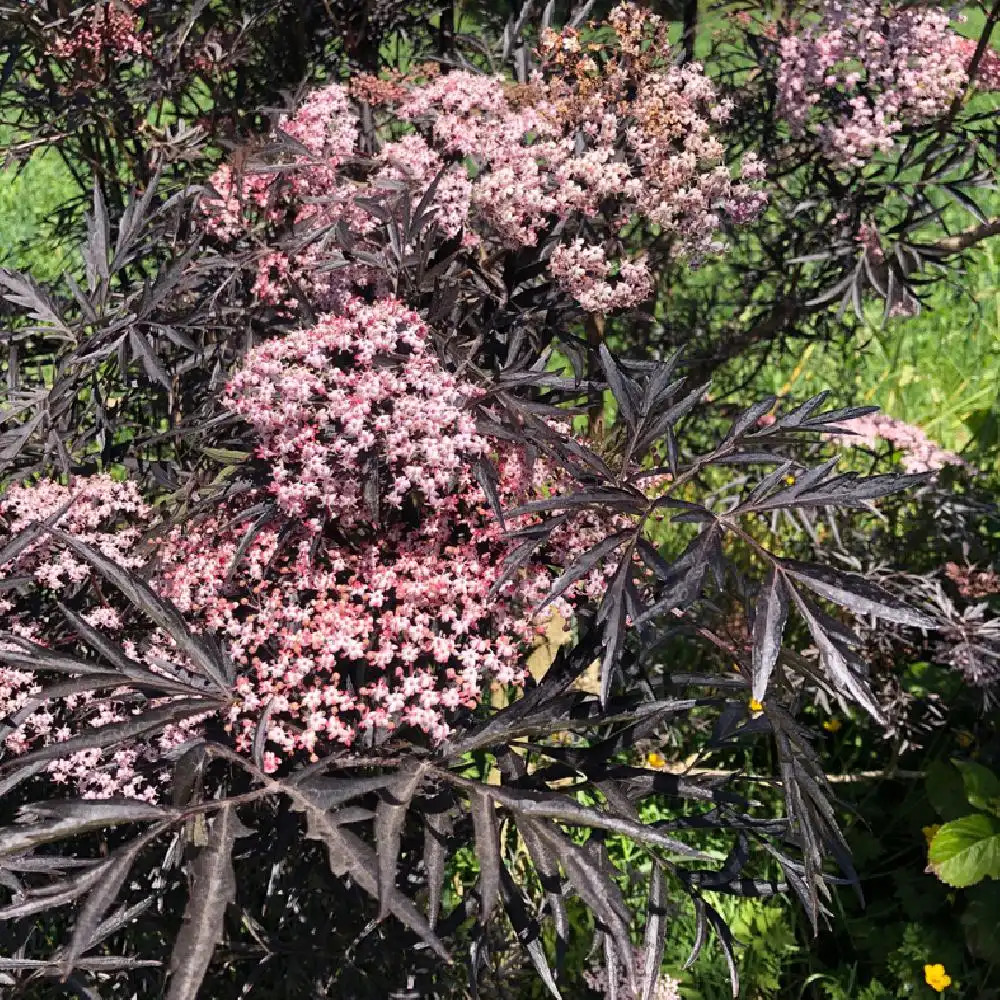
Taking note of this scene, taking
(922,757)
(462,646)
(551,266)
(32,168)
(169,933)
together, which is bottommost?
(922,757)

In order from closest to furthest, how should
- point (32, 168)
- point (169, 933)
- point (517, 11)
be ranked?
point (169, 933) → point (517, 11) → point (32, 168)

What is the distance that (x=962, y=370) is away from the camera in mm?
4895

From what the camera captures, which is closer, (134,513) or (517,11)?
(134,513)

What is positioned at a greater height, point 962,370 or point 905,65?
point 905,65

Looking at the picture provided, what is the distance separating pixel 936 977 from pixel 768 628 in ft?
5.52

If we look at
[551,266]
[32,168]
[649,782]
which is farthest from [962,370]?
[32,168]

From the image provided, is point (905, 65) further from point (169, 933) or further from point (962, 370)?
point (962, 370)

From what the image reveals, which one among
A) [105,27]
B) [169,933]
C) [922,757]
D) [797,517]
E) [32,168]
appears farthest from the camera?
[32,168]

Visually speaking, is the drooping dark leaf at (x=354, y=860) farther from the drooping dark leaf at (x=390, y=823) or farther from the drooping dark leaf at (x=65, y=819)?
the drooping dark leaf at (x=65, y=819)

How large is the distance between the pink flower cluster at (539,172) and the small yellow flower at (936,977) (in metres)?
1.64

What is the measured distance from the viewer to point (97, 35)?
193 centimetres

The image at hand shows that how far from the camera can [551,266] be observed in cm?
164

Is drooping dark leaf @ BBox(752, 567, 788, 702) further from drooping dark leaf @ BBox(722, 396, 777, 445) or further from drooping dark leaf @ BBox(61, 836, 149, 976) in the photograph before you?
drooping dark leaf @ BBox(61, 836, 149, 976)

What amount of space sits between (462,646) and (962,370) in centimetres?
416
